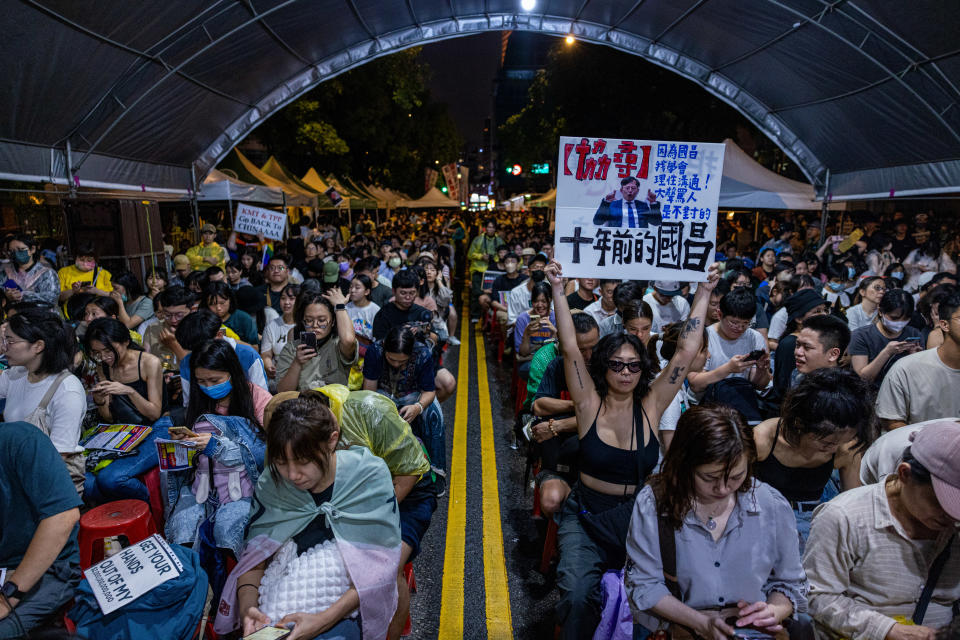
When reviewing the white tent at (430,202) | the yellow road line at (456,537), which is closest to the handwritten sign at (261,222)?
the yellow road line at (456,537)

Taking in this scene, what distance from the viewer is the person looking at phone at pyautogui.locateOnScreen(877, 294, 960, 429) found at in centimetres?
349

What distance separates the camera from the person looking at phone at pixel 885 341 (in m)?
4.59

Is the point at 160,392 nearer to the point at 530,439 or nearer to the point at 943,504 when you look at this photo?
the point at 530,439

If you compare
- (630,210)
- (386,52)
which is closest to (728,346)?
(630,210)

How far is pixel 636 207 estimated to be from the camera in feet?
14.0

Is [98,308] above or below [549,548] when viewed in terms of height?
above

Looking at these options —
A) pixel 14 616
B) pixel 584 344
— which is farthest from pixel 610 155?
pixel 14 616

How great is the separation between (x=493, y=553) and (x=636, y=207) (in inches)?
115

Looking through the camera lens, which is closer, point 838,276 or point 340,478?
point 340,478

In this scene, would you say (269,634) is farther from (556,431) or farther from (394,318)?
(394,318)

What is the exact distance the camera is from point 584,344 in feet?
15.2

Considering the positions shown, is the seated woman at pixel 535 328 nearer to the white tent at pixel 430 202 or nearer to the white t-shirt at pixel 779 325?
the white t-shirt at pixel 779 325

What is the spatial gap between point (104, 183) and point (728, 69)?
43.1ft

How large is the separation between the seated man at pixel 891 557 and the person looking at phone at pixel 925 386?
1635mm
